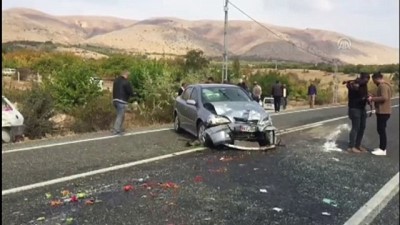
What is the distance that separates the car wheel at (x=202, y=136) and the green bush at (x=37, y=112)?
4.94 metres

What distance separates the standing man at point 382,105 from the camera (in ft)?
32.9

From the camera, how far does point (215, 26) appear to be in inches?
296

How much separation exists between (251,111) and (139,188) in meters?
4.64

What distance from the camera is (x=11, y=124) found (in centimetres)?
1198

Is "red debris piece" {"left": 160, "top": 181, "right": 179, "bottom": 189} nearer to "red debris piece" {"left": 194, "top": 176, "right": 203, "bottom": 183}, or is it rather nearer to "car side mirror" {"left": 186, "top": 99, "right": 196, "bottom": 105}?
"red debris piece" {"left": 194, "top": 176, "right": 203, "bottom": 183}

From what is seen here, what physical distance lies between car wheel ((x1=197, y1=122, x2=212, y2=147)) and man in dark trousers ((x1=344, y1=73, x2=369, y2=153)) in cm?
316

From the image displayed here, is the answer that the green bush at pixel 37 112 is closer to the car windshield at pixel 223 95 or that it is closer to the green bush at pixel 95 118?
the green bush at pixel 95 118

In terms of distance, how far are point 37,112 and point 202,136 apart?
5.60m

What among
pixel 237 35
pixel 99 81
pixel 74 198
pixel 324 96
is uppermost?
pixel 237 35

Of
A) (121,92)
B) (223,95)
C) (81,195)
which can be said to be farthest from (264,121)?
(81,195)

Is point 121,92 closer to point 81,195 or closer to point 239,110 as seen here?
point 239,110

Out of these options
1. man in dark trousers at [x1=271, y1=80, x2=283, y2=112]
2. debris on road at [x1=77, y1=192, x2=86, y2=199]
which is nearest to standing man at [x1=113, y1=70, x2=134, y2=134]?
debris on road at [x1=77, y1=192, x2=86, y2=199]

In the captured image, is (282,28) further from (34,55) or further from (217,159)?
(34,55)

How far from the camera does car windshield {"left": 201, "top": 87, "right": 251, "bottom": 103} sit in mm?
11836
